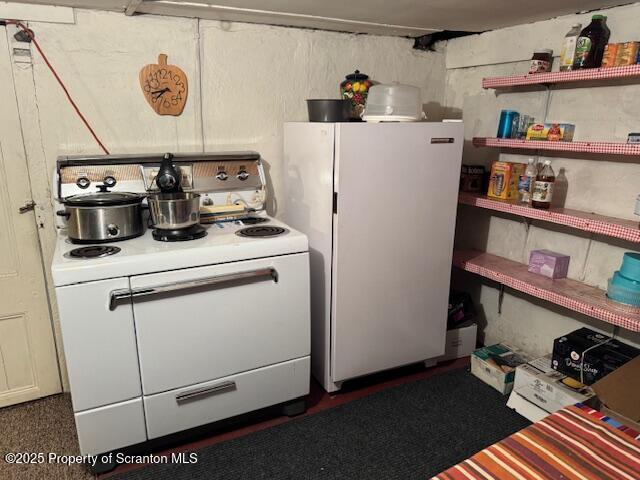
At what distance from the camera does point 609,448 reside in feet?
3.72

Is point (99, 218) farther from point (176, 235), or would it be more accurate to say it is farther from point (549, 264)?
point (549, 264)

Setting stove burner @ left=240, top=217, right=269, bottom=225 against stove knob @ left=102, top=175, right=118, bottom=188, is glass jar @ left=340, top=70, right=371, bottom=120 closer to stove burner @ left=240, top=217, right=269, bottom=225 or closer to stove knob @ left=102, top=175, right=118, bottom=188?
stove burner @ left=240, top=217, right=269, bottom=225


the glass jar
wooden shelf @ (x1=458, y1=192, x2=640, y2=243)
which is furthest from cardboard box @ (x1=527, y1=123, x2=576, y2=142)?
the glass jar

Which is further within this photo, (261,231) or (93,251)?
(261,231)

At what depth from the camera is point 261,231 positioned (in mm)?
2037

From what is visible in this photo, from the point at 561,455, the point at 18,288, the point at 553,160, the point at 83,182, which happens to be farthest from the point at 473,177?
the point at 18,288

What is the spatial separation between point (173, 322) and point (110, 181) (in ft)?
2.54

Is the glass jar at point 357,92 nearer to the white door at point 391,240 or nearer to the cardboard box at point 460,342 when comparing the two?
the white door at point 391,240

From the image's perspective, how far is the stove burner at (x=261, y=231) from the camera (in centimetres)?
197

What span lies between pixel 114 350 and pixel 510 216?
2.22 m

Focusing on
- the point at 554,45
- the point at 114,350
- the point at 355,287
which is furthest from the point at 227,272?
the point at 554,45

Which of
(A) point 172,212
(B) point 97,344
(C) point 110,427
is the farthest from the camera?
(A) point 172,212

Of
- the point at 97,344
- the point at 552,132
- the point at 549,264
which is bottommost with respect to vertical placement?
the point at 97,344

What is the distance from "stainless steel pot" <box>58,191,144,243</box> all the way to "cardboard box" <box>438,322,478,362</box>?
185 cm
